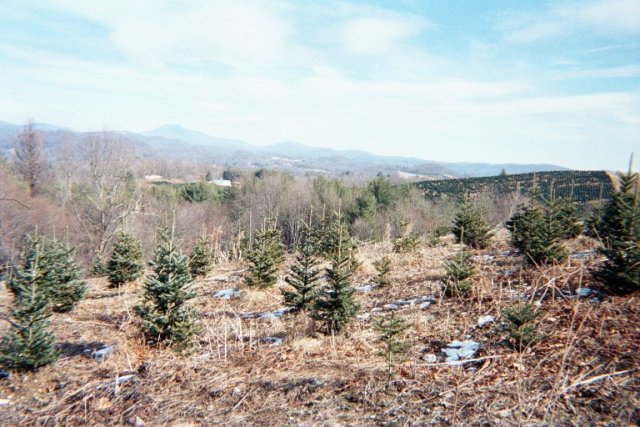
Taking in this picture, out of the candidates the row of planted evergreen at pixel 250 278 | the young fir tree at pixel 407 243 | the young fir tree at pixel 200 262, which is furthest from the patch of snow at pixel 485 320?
→ the young fir tree at pixel 200 262

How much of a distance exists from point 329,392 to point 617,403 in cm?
257

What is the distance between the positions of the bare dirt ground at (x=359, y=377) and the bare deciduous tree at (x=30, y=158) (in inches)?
1284

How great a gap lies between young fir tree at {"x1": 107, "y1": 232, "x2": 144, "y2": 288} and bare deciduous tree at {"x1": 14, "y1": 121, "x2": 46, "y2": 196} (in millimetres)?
27718

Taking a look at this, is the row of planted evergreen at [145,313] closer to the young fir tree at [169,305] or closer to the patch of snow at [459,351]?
the young fir tree at [169,305]

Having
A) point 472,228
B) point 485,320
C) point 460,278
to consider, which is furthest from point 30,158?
point 485,320

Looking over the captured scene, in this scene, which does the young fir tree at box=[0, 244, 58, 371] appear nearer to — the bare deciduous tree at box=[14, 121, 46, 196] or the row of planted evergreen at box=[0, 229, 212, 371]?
the row of planted evergreen at box=[0, 229, 212, 371]

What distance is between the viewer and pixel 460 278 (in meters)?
6.92

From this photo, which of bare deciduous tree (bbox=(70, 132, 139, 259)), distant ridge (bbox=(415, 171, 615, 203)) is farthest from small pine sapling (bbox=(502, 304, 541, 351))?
distant ridge (bbox=(415, 171, 615, 203))

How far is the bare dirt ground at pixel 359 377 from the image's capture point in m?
3.41

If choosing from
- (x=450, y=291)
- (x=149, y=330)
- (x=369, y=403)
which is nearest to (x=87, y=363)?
(x=149, y=330)

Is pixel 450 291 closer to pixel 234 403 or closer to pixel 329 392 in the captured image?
pixel 329 392

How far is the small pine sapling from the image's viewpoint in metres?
4.38

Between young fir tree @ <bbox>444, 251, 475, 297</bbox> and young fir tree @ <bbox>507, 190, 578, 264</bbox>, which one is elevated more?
young fir tree @ <bbox>507, 190, 578, 264</bbox>

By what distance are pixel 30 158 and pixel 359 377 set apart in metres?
38.0
